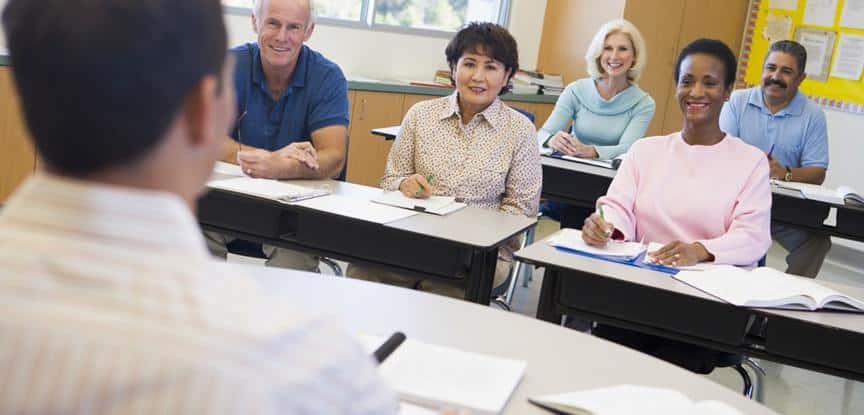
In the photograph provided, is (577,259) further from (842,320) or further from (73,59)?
(73,59)

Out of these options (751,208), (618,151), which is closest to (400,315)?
(751,208)

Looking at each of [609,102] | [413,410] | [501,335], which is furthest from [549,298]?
[609,102]

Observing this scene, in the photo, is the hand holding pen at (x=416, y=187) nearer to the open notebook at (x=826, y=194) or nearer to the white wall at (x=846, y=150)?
the open notebook at (x=826, y=194)

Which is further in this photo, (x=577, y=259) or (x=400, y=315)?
(x=577, y=259)

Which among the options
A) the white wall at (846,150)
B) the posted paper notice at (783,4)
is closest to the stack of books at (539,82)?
the posted paper notice at (783,4)

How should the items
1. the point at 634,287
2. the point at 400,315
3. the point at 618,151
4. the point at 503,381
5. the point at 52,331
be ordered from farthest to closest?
the point at 618,151 < the point at 634,287 < the point at 400,315 < the point at 503,381 < the point at 52,331

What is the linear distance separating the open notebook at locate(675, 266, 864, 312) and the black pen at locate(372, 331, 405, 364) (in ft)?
3.54

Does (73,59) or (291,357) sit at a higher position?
(73,59)

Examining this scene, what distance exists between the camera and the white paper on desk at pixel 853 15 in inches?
248

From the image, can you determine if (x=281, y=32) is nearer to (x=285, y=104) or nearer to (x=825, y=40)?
(x=285, y=104)

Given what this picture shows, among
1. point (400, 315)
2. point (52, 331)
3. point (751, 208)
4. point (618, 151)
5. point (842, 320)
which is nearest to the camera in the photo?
point (52, 331)

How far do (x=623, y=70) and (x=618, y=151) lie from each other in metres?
0.58

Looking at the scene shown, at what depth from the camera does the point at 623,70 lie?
5312mm

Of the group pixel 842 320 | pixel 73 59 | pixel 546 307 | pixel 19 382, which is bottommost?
pixel 546 307
